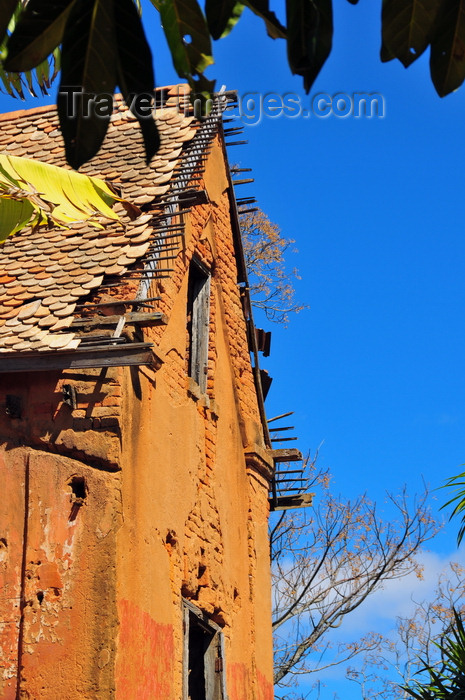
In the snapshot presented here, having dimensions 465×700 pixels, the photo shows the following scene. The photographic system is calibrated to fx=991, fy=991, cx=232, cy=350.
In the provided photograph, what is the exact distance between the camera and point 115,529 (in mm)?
7664

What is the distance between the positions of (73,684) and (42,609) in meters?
0.60

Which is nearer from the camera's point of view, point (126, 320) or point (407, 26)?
point (407, 26)

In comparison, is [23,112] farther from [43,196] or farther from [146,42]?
[146,42]

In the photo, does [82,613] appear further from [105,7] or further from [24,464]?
[105,7]

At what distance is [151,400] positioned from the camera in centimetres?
877

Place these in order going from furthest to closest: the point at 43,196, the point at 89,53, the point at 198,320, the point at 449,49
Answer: the point at 198,320
the point at 43,196
the point at 449,49
the point at 89,53

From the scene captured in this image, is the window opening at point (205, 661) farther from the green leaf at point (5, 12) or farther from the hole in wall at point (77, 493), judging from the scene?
the green leaf at point (5, 12)

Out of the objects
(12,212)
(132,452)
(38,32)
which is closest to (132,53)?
(38,32)

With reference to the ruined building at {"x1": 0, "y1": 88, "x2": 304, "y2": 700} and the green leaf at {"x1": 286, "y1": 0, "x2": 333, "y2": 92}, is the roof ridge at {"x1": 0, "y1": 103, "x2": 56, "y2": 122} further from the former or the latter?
the green leaf at {"x1": 286, "y1": 0, "x2": 333, "y2": 92}

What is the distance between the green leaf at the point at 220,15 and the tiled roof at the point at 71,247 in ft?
18.6

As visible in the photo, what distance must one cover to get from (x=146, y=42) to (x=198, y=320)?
Result: 904cm

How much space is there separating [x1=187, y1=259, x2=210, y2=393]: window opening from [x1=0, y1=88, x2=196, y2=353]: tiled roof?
1.29m

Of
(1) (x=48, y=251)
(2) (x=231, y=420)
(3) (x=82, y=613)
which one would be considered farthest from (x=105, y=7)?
(2) (x=231, y=420)

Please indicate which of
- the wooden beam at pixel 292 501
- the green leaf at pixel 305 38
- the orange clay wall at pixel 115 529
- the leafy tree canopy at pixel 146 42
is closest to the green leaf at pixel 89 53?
the leafy tree canopy at pixel 146 42
